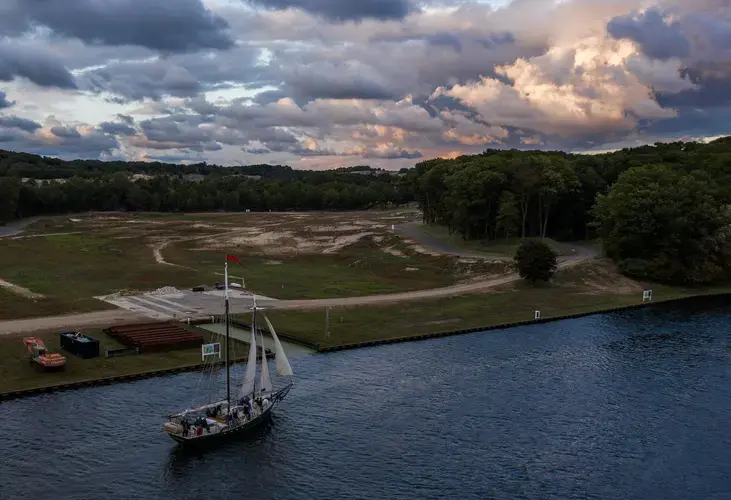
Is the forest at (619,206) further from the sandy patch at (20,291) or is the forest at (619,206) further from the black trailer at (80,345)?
the black trailer at (80,345)

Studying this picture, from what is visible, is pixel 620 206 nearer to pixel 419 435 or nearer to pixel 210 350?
pixel 210 350

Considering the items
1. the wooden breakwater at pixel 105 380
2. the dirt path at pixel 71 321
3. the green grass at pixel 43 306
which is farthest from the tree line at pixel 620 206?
the green grass at pixel 43 306

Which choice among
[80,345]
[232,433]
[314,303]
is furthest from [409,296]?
[232,433]

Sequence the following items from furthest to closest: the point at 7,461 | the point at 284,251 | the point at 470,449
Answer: the point at 284,251 → the point at 470,449 → the point at 7,461

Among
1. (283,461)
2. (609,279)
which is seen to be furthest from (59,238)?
(283,461)

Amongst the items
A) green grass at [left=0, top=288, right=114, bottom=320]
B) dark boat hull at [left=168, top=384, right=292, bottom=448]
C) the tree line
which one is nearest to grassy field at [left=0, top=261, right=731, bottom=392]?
the tree line

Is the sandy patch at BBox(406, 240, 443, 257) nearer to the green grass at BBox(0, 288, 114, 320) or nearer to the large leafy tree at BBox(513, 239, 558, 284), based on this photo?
the large leafy tree at BBox(513, 239, 558, 284)

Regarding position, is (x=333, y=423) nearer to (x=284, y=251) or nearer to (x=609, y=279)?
(x=609, y=279)
